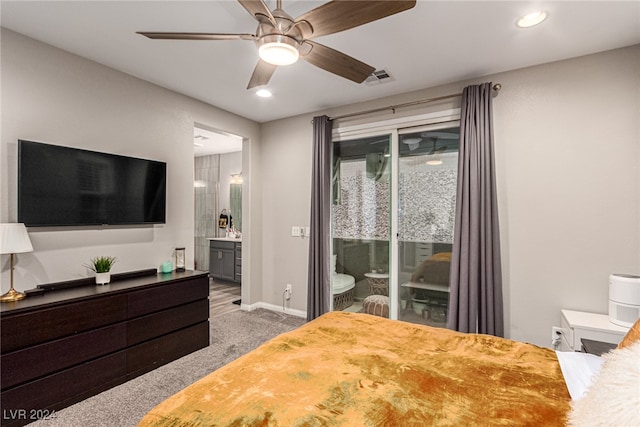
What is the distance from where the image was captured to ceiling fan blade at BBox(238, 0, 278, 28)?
1.44 meters

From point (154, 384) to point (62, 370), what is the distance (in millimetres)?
639

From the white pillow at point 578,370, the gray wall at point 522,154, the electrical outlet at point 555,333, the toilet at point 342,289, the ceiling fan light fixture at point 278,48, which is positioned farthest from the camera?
the toilet at point 342,289

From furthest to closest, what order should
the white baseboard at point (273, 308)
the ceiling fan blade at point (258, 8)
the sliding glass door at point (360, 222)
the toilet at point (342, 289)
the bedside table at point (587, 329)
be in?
the white baseboard at point (273, 308), the toilet at point (342, 289), the sliding glass door at point (360, 222), the bedside table at point (587, 329), the ceiling fan blade at point (258, 8)

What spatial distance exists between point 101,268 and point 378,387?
2540 mm

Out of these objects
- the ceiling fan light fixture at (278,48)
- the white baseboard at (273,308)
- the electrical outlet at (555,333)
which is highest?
the ceiling fan light fixture at (278,48)

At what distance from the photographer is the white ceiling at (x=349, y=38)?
2.05 metres

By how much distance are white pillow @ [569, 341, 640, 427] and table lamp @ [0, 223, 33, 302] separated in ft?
10.0

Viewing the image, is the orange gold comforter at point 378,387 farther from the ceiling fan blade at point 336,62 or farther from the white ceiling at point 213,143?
the white ceiling at point 213,143

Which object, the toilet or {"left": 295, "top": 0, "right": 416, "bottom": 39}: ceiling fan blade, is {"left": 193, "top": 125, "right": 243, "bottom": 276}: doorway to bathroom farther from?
{"left": 295, "top": 0, "right": 416, "bottom": 39}: ceiling fan blade

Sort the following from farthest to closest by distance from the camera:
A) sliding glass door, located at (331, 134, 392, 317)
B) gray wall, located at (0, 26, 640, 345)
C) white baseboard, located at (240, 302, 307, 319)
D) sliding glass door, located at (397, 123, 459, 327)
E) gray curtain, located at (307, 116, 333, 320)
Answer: white baseboard, located at (240, 302, 307, 319) < gray curtain, located at (307, 116, 333, 320) < sliding glass door, located at (331, 134, 392, 317) < sliding glass door, located at (397, 123, 459, 327) < gray wall, located at (0, 26, 640, 345)

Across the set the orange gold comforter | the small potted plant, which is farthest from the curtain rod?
the small potted plant

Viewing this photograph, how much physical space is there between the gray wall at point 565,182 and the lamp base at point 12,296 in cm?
398

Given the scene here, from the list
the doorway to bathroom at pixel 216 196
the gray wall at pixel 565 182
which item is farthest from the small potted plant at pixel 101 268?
the gray wall at pixel 565 182

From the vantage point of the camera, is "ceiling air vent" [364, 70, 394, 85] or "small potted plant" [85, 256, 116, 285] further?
"ceiling air vent" [364, 70, 394, 85]
